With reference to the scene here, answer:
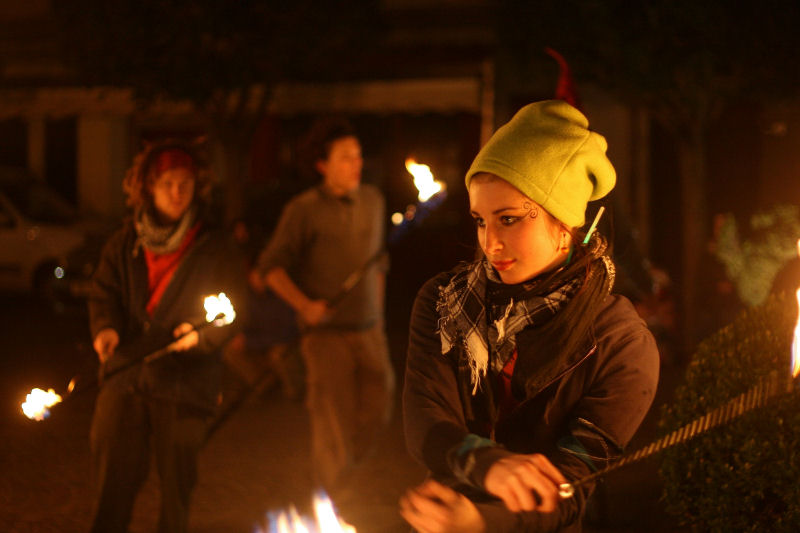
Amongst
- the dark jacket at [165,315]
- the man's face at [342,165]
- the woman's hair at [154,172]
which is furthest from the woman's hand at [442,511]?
the man's face at [342,165]

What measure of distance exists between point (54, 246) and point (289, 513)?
10729mm

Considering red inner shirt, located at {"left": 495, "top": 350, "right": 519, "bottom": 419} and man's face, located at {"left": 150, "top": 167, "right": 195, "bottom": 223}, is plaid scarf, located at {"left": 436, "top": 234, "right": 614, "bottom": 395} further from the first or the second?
man's face, located at {"left": 150, "top": 167, "right": 195, "bottom": 223}

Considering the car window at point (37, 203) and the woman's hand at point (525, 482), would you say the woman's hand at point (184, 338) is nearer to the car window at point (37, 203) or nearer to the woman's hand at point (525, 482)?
the woman's hand at point (525, 482)

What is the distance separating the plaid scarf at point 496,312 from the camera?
252 centimetres

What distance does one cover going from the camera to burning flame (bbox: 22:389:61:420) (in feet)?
12.9

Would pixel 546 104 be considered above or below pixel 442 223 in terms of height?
below

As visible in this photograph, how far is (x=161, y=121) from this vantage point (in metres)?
23.0

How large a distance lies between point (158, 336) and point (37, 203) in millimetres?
12553

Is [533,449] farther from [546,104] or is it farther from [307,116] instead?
[307,116]

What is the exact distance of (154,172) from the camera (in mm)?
4691

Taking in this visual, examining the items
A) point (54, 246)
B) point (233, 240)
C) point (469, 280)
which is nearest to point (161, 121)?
point (54, 246)

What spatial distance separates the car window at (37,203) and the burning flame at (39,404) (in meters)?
12.6

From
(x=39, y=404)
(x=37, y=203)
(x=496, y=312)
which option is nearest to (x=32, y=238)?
(x=37, y=203)

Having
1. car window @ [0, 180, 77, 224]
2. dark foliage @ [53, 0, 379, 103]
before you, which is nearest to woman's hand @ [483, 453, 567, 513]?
dark foliage @ [53, 0, 379, 103]
